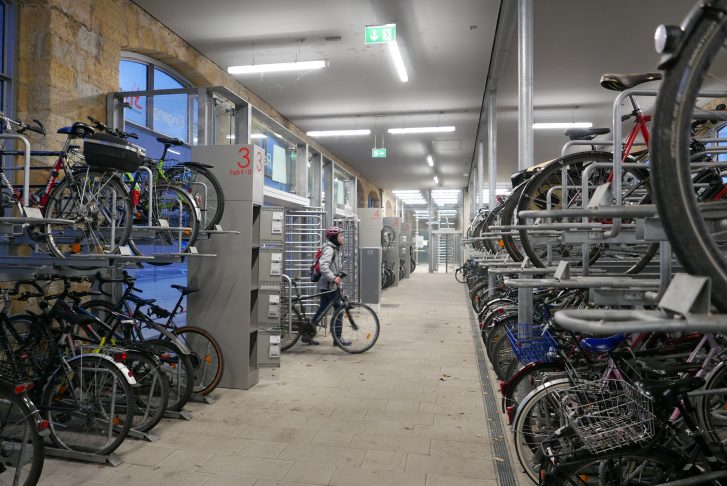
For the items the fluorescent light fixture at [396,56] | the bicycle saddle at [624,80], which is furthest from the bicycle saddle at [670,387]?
the fluorescent light fixture at [396,56]

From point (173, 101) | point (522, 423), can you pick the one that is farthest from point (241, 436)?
point (173, 101)

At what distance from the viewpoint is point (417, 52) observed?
789 cm

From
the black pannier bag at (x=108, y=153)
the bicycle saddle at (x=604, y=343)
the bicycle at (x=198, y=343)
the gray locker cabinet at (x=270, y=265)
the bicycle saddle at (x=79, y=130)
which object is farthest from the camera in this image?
the gray locker cabinet at (x=270, y=265)

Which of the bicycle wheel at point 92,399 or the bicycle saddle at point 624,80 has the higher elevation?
the bicycle saddle at point 624,80

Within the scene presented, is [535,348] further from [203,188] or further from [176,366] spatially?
[203,188]

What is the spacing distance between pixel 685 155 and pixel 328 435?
328 cm

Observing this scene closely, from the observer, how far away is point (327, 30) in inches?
281

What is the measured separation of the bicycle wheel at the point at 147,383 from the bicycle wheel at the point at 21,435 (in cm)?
91

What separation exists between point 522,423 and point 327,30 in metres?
6.28

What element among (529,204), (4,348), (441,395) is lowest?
(441,395)

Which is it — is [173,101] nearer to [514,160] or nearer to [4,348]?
[4,348]

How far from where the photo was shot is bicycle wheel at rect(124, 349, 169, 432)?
3482 mm

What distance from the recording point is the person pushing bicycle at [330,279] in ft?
20.8

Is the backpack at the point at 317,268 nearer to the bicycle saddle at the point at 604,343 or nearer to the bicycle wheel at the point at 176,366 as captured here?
the bicycle wheel at the point at 176,366
